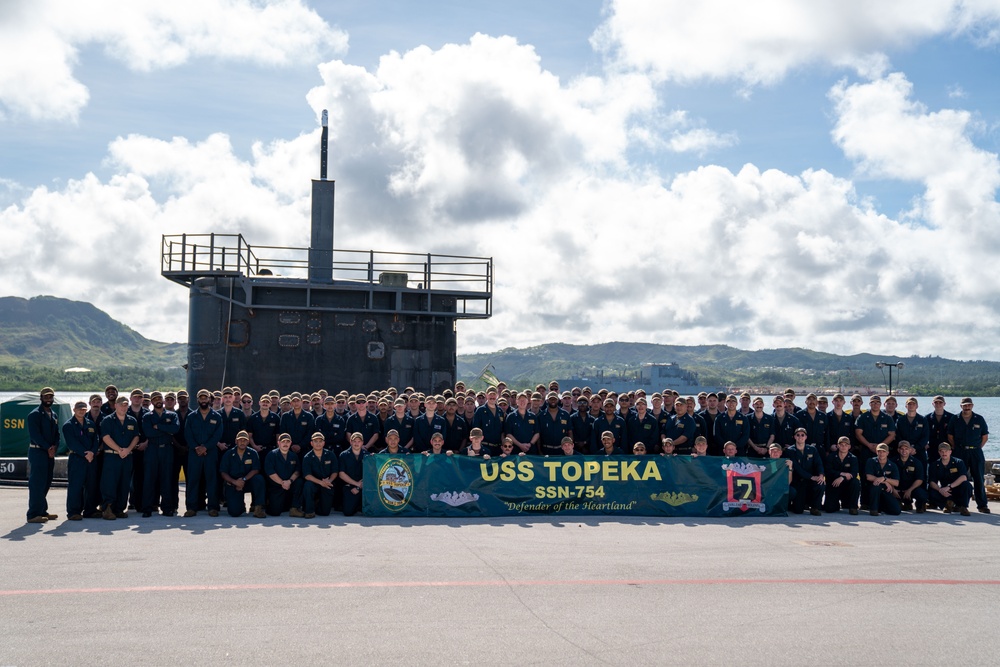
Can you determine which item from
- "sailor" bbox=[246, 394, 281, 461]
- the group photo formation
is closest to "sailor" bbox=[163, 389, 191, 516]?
the group photo formation

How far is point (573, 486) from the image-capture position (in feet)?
Result: 42.9

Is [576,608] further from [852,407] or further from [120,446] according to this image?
[852,407]

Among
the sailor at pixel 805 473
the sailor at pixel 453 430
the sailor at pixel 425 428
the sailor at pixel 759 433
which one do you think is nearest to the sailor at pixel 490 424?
the sailor at pixel 453 430

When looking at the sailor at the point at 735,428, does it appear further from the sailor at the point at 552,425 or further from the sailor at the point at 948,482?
the sailor at the point at 948,482

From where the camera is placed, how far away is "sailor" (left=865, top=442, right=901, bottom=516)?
13.5 meters

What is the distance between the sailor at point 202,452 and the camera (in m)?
12.8

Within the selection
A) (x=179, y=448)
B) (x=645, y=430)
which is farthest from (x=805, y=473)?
(x=179, y=448)

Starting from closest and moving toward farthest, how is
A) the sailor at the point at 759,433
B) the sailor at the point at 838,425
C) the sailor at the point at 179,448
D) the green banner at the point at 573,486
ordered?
the sailor at the point at 179,448 → the green banner at the point at 573,486 → the sailor at the point at 759,433 → the sailor at the point at 838,425

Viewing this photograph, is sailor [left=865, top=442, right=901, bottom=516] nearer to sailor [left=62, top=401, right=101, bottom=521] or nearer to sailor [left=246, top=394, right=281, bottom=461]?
sailor [left=246, top=394, right=281, bottom=461]

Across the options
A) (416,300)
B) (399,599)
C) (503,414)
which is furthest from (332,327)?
(399,599)

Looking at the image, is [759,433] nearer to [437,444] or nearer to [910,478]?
[910,478]

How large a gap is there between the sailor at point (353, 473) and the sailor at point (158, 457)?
8.56ft

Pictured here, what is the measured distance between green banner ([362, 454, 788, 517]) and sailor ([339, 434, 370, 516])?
0.14m

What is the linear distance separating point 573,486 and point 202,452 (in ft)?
19.1
